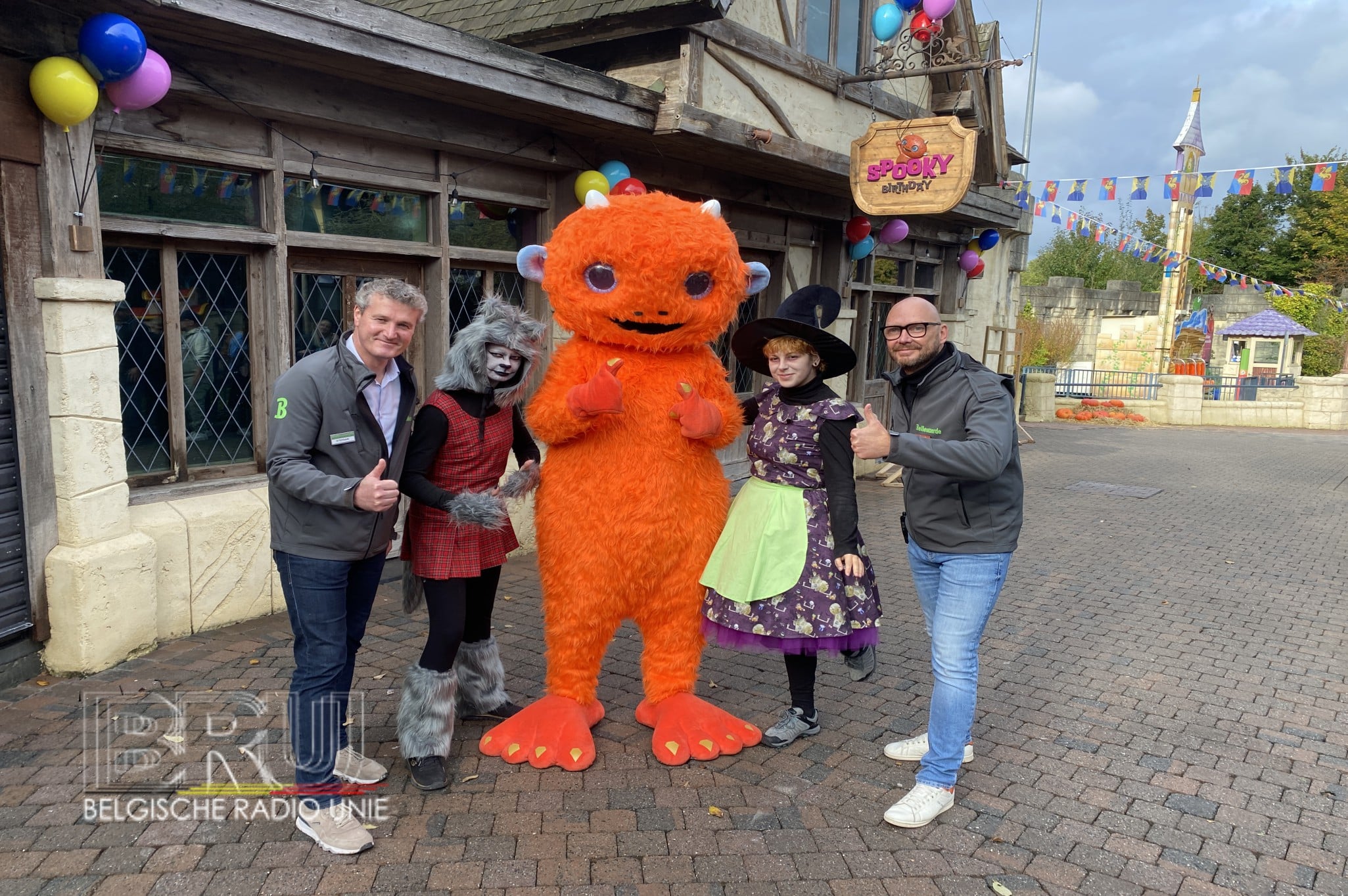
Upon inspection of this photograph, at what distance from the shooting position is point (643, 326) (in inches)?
135

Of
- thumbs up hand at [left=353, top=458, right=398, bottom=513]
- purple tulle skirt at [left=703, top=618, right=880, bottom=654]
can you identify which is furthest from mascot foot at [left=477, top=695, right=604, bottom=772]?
thumbs up hand at [left=353, top=458, right=398, bottom=513]

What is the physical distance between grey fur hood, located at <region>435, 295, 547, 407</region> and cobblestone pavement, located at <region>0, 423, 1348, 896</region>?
1481mm

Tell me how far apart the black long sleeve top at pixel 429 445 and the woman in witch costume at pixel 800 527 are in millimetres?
1092

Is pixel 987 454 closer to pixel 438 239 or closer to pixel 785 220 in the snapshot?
pixel 438 239

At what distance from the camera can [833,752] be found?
372 centimetres

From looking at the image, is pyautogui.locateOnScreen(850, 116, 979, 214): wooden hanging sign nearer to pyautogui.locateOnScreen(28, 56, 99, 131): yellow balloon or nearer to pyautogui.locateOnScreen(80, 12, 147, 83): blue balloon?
pyautogui.locateOnScreen(80, 12, 147, 83): blue balloon

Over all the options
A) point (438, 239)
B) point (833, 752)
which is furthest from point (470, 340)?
point (438, 239)

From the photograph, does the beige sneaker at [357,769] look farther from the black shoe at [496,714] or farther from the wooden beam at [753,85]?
the wooden beam at [753,85]

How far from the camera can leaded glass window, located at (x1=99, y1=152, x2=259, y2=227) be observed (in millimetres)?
4336

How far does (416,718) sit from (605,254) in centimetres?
188

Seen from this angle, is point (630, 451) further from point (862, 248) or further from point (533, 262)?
point (862, 248)

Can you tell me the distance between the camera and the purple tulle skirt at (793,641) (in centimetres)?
339

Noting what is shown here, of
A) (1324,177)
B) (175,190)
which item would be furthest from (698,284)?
(1324,177)

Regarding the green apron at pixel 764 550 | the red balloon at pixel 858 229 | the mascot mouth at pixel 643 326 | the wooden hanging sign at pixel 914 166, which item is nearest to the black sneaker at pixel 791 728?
the green apron at pixel 764 550
